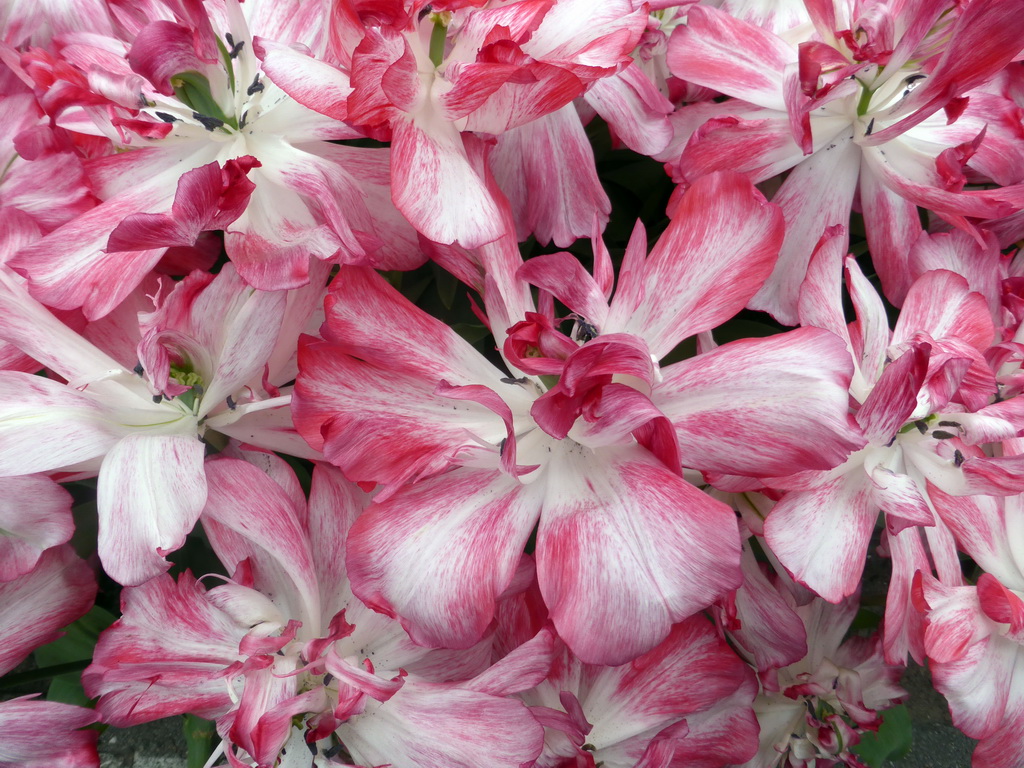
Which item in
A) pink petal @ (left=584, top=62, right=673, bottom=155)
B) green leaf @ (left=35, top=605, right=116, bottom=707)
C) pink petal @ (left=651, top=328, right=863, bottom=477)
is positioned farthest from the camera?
green leaf @ (left=35, top=605, right=116, bottom=707)

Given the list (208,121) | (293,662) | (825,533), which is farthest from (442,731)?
(208,121)

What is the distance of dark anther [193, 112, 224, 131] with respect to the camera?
0.40 metres

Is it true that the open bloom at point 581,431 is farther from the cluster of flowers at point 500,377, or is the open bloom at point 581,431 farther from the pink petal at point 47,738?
the pink petal at point 47,738

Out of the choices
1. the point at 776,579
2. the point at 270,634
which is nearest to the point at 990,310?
the point at 776,579

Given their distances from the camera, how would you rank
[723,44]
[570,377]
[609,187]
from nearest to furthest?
[570,377] < [723,44] < [609,187]

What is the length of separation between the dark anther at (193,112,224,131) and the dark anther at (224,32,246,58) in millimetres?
32

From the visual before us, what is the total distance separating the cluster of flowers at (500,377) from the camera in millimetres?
338

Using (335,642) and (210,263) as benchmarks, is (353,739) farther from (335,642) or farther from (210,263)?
(210,263)

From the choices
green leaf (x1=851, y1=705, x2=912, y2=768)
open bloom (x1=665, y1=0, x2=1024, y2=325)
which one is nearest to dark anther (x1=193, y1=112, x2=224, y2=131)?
open bloom (x1=665, y1=0, x2=1024, y2=325)

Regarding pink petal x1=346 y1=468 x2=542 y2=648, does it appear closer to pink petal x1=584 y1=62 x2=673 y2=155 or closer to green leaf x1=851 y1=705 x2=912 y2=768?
pink petal x1=584 y1=62 x2=673 y2=155

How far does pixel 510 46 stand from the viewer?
326 mm

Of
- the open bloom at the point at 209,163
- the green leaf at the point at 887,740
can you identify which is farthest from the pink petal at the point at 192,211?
the green leaf at the point at 887,740

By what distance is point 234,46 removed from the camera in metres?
0.41

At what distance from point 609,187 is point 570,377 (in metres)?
0.28
